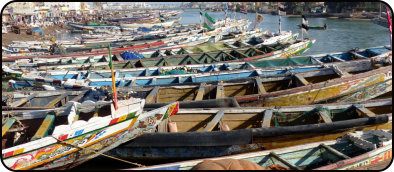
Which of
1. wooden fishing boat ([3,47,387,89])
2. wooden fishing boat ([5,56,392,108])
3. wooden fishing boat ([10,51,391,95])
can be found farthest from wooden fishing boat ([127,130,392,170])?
wooden fishing boat ([3,47,387,89])

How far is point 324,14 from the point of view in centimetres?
5978

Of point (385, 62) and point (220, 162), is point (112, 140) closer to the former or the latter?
point (220, 162)

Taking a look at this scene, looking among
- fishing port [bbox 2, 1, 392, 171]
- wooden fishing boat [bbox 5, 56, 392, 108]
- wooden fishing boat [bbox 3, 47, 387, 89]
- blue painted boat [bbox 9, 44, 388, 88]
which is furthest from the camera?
wooden fishing boat [bbox 3, 47, 387, 89]

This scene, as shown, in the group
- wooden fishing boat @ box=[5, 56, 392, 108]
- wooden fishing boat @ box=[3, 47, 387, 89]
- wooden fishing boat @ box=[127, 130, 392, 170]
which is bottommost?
wooden fishing boat @ box=[127, 130, 392, 170]

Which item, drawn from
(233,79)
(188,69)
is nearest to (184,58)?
(188,69)

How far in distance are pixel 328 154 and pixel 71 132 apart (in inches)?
160

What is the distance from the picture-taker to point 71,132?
14.4 ft

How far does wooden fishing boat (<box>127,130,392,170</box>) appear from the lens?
430 centimetres

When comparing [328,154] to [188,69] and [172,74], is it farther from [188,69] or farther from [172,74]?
[188,69]

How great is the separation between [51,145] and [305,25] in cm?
1203

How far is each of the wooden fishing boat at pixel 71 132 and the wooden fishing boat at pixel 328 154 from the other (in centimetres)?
112

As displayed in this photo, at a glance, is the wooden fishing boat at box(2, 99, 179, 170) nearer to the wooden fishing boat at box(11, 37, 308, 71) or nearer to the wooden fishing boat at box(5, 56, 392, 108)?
the wooden fishing boat at box(5, 56, 392, 108)

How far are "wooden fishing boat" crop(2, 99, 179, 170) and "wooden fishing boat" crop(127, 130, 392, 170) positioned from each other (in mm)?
1120

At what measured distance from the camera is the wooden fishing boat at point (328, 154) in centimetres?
430
